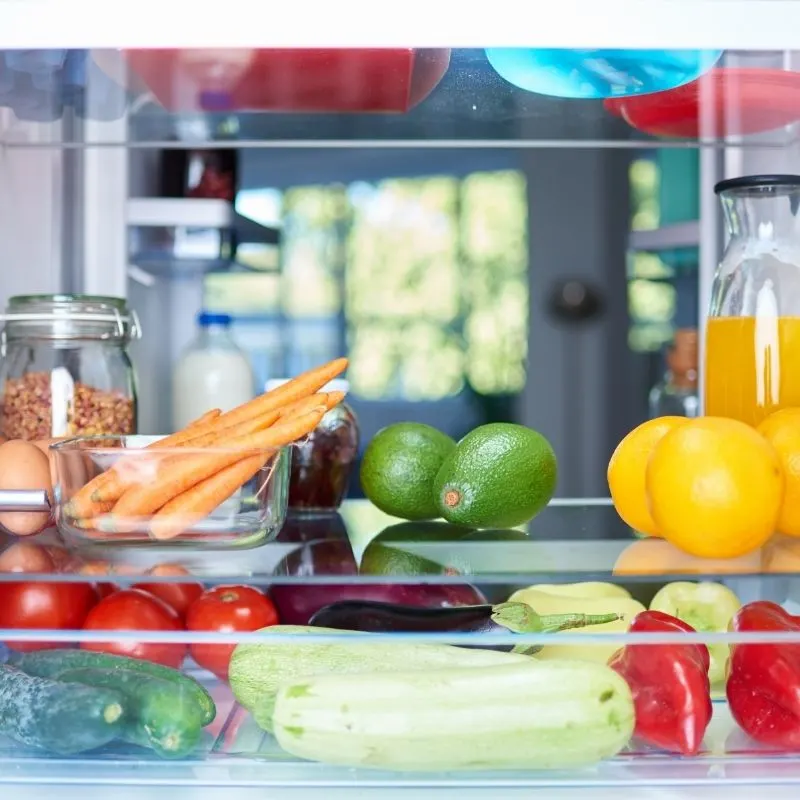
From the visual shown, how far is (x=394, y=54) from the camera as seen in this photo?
694 mm

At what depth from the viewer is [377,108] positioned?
0.88 m

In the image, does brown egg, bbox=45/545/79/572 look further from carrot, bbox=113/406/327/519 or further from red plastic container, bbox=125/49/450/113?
red plastic container, bbox=125/49/450/113

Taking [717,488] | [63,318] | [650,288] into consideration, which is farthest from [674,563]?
[650,288]

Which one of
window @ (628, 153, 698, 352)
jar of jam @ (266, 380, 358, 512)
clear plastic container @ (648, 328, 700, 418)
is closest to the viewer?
jar of jam @ (266, 380, 358, 512)

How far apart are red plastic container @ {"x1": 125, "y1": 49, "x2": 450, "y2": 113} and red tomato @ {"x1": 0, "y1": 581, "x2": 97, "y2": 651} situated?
0.37 meters

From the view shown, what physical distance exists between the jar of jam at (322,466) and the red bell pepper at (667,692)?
0.36 meters

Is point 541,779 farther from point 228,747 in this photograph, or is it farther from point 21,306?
point 21,306

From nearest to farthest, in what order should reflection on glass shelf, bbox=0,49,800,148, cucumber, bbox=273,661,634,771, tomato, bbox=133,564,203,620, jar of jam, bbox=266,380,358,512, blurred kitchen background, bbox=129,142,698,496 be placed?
cucumber, bbox=273,661,634,771
reflection on glass shelf, bbox=0,49,800,148
tomato, bbox=133,564,203,620
jar of jam, bbox=266,380,358,512
blurred kitchen background, bbox=129,142,698,496

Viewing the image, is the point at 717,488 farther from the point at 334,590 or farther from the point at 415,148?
the point at 415,148

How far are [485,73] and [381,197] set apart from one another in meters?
3.84

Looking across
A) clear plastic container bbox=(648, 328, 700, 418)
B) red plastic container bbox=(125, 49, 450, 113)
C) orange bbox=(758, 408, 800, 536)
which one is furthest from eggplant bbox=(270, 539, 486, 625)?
clear plastic container bbox=(648, 328, 700, 418)

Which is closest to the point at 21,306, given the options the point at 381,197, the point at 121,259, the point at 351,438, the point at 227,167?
the point at 351,438

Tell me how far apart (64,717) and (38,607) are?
140 millimetres

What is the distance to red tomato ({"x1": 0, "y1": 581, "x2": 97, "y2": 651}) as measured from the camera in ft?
2.53
